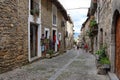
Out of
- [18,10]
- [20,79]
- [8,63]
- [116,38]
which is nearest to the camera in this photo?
[20,79]

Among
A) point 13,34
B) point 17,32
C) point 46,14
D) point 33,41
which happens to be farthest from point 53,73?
point 46,14

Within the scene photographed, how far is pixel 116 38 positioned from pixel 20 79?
3.66 meters

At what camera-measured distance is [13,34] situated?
948 cm

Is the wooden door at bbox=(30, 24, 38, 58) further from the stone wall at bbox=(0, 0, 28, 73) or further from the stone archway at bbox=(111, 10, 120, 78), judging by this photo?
the stone archway at bbox=(111, 10, 120, 78)

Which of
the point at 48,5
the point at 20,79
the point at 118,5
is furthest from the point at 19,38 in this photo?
the point at 48,5

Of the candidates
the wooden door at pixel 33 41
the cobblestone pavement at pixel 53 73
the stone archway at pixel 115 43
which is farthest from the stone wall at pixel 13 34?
the stone archway at pixel 115 43

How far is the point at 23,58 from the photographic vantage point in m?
11.0

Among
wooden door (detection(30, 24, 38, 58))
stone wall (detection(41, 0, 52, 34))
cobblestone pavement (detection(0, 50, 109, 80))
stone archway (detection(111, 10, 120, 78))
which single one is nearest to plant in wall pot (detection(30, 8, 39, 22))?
wooden door (detection(30, 24, 38, 58))

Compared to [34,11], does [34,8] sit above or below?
above

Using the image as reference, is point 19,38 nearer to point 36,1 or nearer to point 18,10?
point 18,10

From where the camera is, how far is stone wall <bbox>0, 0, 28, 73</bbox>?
8.50m

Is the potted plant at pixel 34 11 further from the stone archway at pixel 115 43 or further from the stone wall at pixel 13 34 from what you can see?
the stone archway at pixel 115 43

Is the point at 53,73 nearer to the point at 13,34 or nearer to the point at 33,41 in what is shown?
the point at 13,34

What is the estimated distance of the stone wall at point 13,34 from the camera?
850 centimetres
